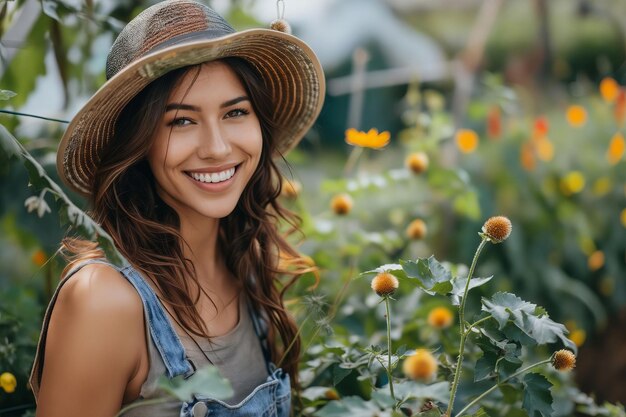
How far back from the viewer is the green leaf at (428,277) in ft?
4.13

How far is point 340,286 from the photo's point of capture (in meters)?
2.17

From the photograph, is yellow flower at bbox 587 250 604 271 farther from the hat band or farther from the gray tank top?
the hat band

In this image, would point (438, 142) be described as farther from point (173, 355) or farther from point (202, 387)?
point (202, 387)

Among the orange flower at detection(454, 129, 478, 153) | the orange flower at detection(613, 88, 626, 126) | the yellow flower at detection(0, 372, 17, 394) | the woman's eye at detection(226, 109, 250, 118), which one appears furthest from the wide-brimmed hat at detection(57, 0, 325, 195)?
the orange flower at detection(613, 88, 626, 126)

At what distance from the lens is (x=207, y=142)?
1.51 metres

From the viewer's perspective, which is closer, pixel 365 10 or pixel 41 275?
pixel 41 275

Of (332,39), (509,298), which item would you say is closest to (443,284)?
(509,298)

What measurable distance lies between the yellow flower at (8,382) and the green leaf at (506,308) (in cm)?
91

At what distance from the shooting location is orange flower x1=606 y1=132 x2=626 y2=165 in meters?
3.08

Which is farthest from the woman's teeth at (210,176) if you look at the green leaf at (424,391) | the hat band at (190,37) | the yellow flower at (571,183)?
the yellow flower at (571,183)

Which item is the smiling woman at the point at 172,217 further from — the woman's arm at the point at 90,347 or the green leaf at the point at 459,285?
the green leaf at the point at 459,285

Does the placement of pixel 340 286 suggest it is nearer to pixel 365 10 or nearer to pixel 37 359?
pixel 37 359

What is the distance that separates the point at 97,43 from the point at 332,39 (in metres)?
1.39

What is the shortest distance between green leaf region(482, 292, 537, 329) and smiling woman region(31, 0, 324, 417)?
490 millimetres
